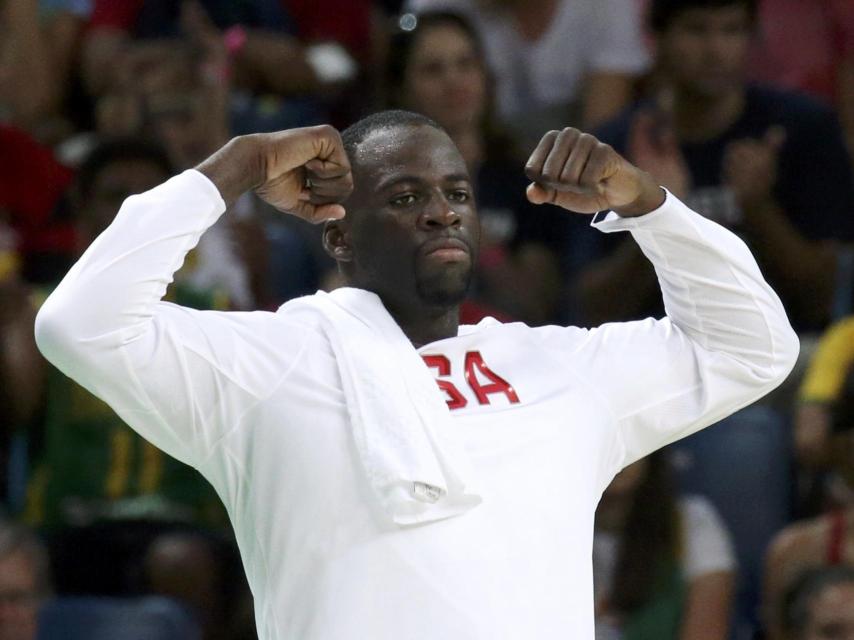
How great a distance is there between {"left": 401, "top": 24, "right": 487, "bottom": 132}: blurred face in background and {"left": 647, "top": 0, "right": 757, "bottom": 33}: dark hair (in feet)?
2.06

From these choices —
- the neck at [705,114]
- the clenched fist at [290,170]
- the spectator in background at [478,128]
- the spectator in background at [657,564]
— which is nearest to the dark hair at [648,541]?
the spectator in background at [657,564]

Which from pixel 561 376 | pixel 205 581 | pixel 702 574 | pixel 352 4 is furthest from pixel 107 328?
pixel 352 4

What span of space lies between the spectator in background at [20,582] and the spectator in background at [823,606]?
1.98 metres

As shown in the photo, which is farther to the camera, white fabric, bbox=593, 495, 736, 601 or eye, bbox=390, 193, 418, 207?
white fabric, bbox=593, 495, 736, 601

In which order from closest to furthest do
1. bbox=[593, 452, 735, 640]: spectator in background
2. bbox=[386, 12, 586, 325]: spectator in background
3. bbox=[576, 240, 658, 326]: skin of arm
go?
bbox=[593, 452, 735, 640]: spectator in background
bbox=[576, 240, 658, 326]: skin of arm
bbox=[386, 12, 586, 325]: spectator in background

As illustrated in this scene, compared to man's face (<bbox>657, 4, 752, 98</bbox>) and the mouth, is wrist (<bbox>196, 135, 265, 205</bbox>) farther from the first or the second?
man's face (<bbox>657, 4, 752, 98</bbox>)

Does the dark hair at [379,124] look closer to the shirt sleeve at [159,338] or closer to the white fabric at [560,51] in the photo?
the shirt sleeve at [159,338]

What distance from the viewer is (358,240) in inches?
130

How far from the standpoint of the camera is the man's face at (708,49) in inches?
228

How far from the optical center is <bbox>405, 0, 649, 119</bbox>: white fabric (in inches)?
245

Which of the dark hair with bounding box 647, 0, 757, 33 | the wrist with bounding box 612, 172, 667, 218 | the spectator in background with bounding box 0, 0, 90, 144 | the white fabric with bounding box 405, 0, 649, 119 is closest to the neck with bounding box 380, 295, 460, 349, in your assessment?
the wrist with bounding box 612, 172, 667, 218

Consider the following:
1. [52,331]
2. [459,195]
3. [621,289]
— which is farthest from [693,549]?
[52,331]

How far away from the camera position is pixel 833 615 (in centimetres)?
443

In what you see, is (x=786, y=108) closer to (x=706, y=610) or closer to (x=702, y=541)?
(x=702, y=541)
